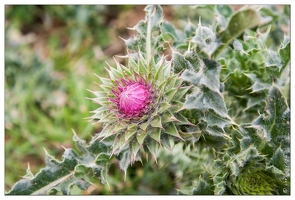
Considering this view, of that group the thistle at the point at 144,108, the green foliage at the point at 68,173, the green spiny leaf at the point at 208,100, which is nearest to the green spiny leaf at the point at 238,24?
the green spiny leaf at the point at 208,100

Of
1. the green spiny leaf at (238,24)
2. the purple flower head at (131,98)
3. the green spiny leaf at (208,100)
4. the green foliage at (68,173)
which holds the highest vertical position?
the green spiny leaf at (238,24)

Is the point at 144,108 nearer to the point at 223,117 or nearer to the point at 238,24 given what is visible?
the point at 223,117

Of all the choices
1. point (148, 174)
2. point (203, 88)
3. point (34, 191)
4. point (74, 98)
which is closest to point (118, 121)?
point (203, 88)

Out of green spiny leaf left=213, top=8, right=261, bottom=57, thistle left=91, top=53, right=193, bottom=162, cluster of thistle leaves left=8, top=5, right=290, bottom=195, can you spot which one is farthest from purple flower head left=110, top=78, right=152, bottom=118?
green spiny leaf left=213, top=8, right=261, bottom=57

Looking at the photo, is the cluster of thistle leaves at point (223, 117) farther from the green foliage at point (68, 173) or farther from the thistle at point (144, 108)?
the thistle at point (144, 108)

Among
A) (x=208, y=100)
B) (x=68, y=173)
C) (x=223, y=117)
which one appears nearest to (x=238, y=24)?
(x=208, y=100)

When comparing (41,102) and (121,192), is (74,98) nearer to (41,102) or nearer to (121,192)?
(41,102)
